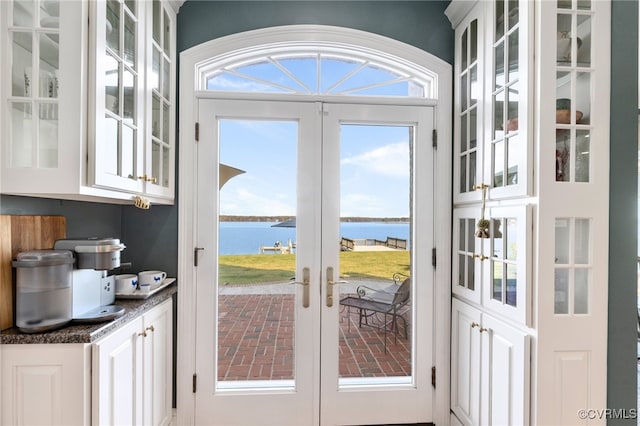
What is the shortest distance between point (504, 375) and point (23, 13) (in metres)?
2.63

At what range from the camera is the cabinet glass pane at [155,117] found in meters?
1.91

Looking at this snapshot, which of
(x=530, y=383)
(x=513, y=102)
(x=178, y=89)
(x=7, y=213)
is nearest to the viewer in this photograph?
(x=7, y=213)

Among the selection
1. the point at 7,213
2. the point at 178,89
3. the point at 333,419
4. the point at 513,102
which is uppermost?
the point at 178,89

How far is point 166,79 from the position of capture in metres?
2.13

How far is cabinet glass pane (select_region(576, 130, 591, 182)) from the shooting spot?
62.8 inches

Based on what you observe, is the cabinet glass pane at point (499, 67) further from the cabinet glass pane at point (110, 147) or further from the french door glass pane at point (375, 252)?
the cabinet glass pane at point (110, 147)

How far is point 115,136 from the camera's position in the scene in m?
1.51

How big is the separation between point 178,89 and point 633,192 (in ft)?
8.38

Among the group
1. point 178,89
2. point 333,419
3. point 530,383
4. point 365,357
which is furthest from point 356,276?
point 178,89

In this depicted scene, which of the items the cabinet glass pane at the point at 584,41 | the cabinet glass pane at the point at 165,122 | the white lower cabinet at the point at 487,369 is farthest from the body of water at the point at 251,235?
the cabinet glass pane at the point at 584,41

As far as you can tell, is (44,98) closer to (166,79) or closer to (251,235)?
(166,79)

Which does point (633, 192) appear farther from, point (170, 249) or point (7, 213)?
point (7, 213)

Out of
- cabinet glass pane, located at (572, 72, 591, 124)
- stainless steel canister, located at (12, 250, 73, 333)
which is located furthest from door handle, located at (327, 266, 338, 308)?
cabinet glass pane, located at (572, 72, 591, 124)

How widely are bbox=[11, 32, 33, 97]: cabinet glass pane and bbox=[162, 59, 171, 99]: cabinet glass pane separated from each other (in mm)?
788
